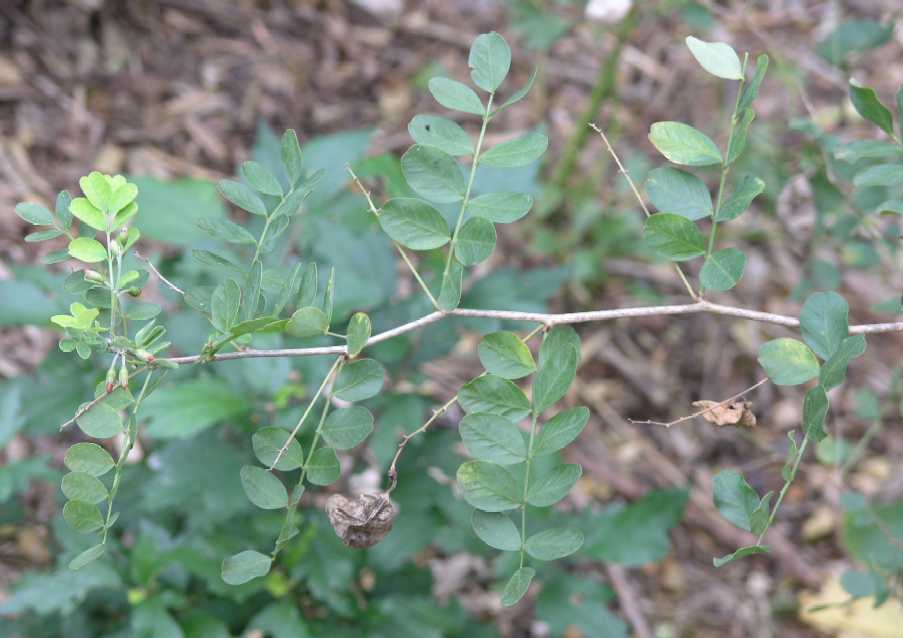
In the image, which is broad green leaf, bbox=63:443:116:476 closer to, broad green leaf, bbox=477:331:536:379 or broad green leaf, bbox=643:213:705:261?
broad green leaf, bbox=477:331:536:379

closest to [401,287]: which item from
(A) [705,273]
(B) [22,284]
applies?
(B) [22,284]

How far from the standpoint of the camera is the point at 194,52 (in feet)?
9.92

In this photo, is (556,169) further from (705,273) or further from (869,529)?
(705,273)

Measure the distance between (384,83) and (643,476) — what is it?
1472 mm

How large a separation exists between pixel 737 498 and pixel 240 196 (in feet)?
1.82

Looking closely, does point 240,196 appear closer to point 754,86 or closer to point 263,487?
point 263,487

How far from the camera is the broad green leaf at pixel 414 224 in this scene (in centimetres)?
97

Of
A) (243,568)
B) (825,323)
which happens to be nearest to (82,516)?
(243,568)

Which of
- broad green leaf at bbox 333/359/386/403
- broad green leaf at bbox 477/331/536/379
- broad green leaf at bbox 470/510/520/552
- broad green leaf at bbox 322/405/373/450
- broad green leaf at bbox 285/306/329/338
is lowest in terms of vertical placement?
broad green leaf at bbox 470/510/520/552

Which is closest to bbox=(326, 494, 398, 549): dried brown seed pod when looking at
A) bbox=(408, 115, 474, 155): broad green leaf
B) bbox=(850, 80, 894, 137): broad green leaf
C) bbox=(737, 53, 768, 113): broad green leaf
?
bbox=(408, 115, 474, 155): broad green leaf

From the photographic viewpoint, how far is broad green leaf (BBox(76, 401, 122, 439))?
869mm

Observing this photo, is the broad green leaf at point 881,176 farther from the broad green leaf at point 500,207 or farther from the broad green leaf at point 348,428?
the broad green leaf at point 348,428

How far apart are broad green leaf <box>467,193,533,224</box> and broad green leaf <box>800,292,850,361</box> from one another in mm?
295

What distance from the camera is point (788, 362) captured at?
964 millimetres
